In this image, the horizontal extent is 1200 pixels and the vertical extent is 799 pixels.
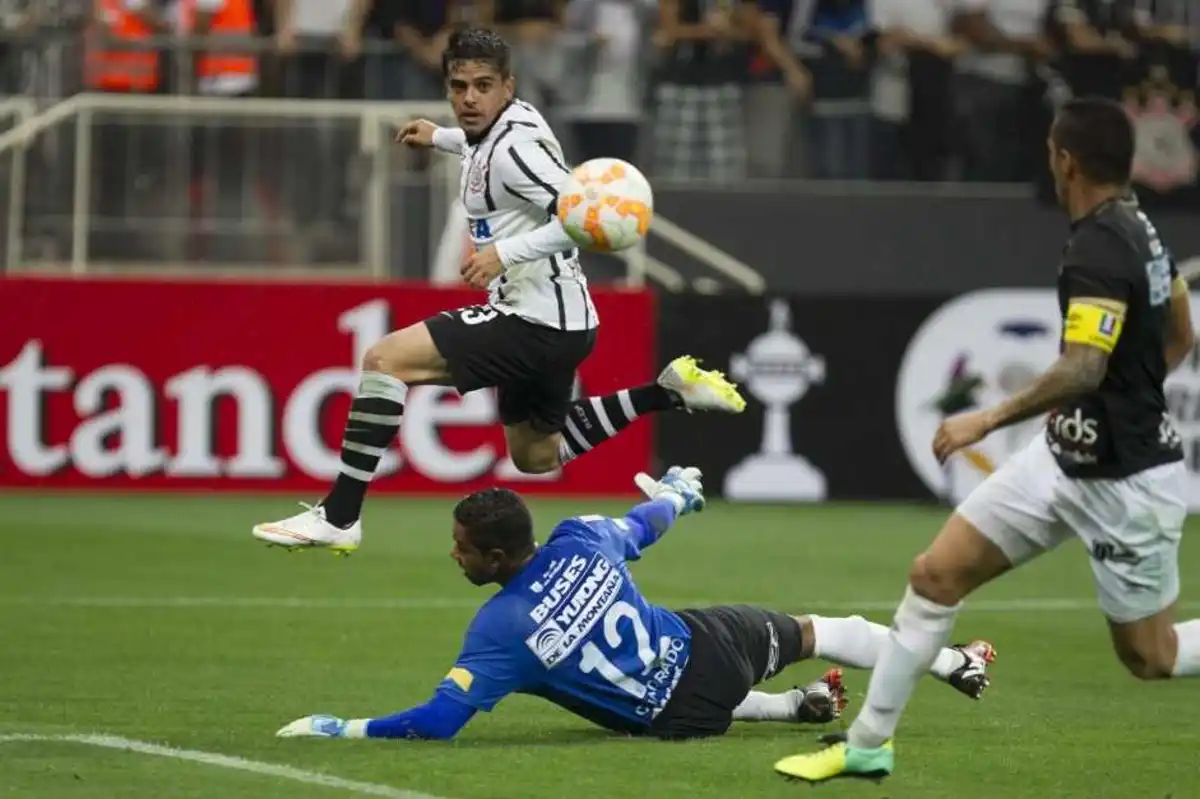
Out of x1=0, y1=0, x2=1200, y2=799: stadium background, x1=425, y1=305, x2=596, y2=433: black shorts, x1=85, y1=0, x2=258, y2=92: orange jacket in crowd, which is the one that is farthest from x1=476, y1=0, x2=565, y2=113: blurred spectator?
x1=425, y1=305, x2=596, y2=433: black shorts

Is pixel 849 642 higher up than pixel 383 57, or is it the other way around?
pixel 383 57

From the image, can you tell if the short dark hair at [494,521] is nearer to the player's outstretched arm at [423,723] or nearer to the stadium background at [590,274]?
the player's outstretched arm at [423,723]

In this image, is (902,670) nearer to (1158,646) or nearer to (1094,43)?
(1158,646)

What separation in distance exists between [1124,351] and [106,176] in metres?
13.0

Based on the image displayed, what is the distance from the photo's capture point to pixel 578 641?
26.2ft

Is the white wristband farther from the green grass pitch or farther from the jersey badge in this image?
the jersey badge

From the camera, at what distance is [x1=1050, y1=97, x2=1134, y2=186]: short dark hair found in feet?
23.1

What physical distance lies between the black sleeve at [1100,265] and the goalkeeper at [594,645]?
1.75m

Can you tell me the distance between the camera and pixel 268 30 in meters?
20.0

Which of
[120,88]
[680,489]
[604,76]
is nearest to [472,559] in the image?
[680,489]

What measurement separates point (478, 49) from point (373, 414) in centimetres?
154

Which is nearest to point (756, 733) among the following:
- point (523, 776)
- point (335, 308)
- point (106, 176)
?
point (523, 776)

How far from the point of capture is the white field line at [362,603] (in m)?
12.5

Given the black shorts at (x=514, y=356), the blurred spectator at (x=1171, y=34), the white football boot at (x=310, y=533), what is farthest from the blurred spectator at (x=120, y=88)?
the white football boot at (x=310, y=533)
